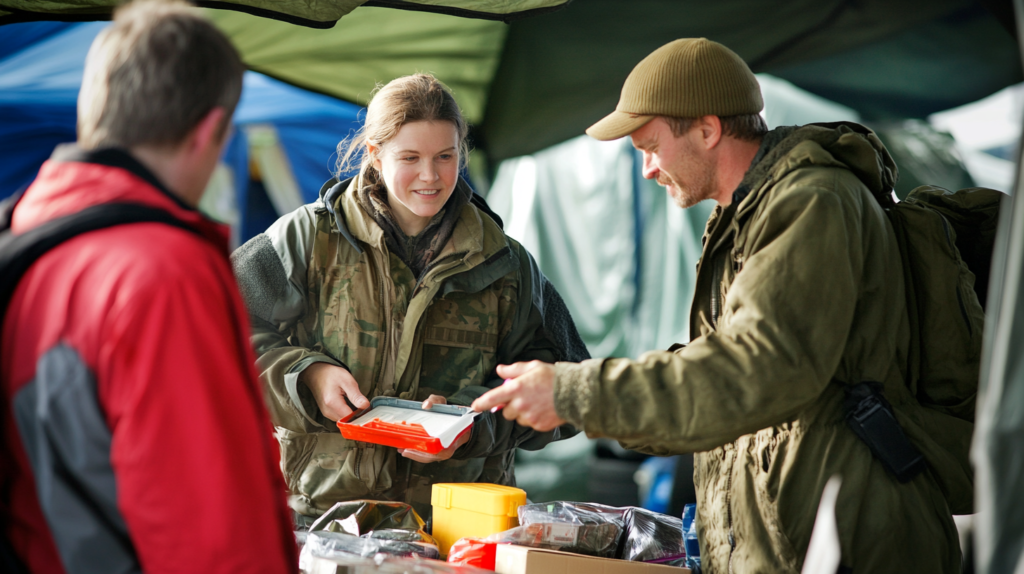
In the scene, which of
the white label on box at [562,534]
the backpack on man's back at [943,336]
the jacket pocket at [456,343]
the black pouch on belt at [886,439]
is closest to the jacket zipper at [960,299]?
the backpack on man's back at [943,336]

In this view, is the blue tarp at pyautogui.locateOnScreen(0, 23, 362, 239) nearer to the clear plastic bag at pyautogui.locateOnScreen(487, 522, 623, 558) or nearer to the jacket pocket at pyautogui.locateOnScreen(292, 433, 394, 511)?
the jacket pocket at pyautogui.locateOnScreen(292, 433, 394, 511)

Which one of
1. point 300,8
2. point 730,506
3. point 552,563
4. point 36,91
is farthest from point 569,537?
point 36,91

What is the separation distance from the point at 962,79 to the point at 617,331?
2.32 meters

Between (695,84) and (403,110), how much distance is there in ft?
2.73

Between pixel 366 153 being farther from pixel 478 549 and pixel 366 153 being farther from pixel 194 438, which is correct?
pixel 194 438

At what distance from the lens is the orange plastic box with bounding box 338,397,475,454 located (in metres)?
1.96

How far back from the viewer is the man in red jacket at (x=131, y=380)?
103cm

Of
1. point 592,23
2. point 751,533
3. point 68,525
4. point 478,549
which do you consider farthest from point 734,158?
point 592,23

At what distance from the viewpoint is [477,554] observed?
6.40 ft

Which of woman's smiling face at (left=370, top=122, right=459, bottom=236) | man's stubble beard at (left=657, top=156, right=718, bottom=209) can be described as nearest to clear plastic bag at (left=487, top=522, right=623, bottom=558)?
man's stubble beard at (left=657, top=156, right=718, bottom=209)

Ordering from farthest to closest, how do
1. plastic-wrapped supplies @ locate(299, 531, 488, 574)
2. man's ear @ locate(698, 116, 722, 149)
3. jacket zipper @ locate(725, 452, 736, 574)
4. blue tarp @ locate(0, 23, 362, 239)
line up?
blue tarp @ locate(0, 23, 362, 239)
man's ear @ locate(698, 116, 722, 149)
jacket zipper @ locate(725, 452, 736, 574)
plastic-wrapped supplies @ locate(299, 531, 488, 574)

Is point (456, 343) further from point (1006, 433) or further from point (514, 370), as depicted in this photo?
point (1006, 433)

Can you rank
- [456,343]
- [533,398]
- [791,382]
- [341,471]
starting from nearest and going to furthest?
[791,382]
[533,398]
[341,471]
[456,343]

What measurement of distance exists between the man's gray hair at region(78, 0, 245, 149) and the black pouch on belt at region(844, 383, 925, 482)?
1.33 m
